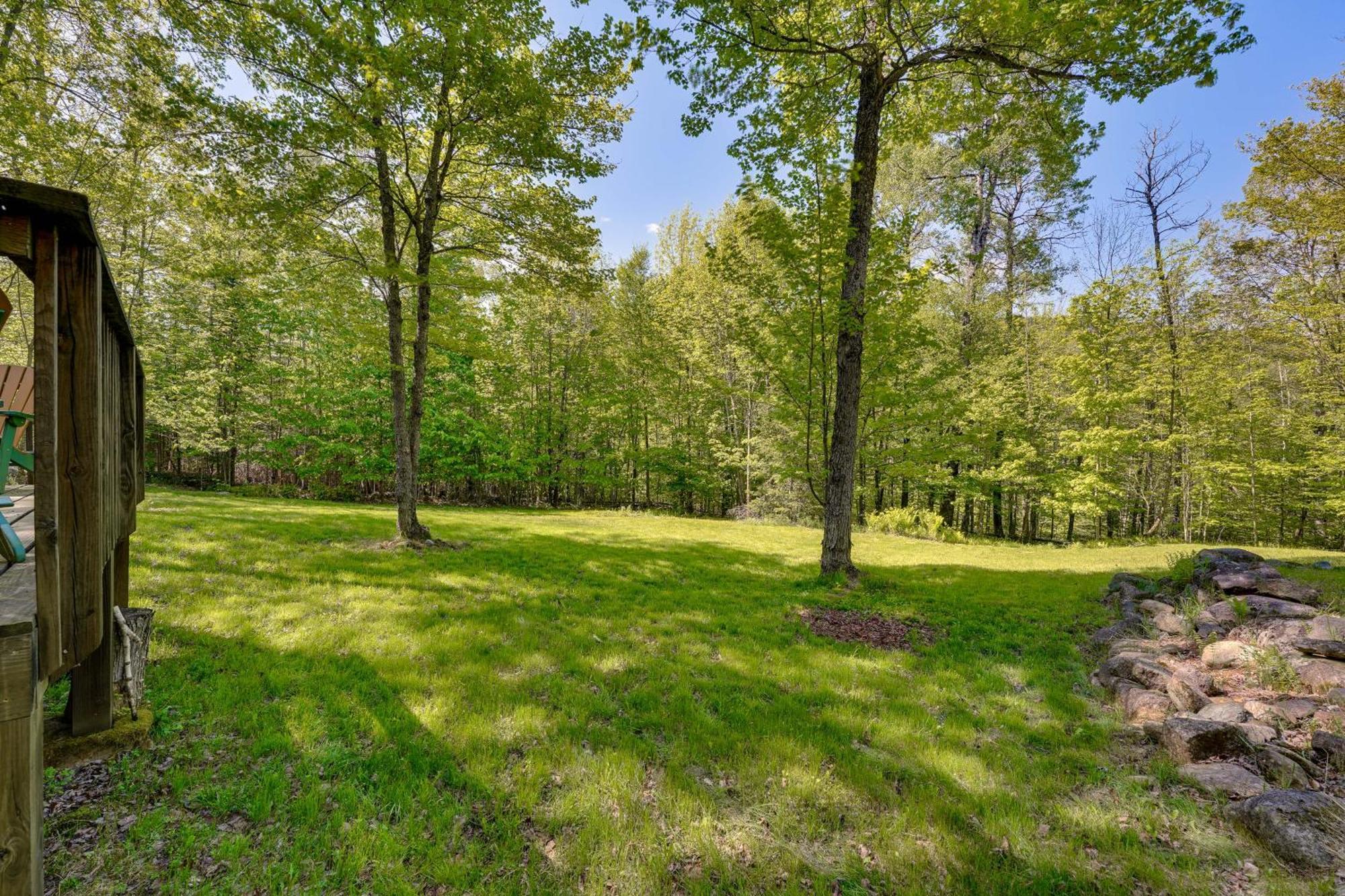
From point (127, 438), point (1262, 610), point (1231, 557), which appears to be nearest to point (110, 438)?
point (127, 438)

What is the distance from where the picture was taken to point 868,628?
547cm

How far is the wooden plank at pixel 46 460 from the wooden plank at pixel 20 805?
0.50 ft

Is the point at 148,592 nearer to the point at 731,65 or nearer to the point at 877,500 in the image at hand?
the point at 731,65

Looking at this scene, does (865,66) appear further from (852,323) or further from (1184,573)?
(1184,573)

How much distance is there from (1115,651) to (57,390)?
767 centimetres

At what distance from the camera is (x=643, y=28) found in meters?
6.19

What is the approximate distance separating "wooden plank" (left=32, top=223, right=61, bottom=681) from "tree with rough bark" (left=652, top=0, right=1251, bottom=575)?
6.56 metres

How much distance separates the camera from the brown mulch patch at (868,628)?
16.8ft

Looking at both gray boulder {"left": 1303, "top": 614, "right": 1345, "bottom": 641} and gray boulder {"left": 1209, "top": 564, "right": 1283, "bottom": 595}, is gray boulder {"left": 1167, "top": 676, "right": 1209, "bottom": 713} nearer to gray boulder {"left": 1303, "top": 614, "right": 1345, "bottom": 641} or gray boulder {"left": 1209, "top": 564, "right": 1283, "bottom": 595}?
gray boulder {"left": 1303, "top": 614, "right": 1345, "bottom": 641}

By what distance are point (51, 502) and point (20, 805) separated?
93 cm

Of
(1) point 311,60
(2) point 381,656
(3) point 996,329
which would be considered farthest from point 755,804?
(3) point 996,329

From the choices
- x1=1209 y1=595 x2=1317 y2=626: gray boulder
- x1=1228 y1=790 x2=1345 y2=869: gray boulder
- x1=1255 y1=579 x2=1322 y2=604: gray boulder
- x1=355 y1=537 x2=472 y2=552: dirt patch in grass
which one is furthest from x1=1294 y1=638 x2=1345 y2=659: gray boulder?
x1=355 y1=537 x2=472 y2=552: dirt patch in grass

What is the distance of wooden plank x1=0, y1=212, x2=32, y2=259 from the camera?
152 cm

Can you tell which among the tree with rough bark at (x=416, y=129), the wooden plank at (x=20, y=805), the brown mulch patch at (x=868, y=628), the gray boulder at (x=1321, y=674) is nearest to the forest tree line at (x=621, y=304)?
the tree with rough bark at (x=416, y=129)
